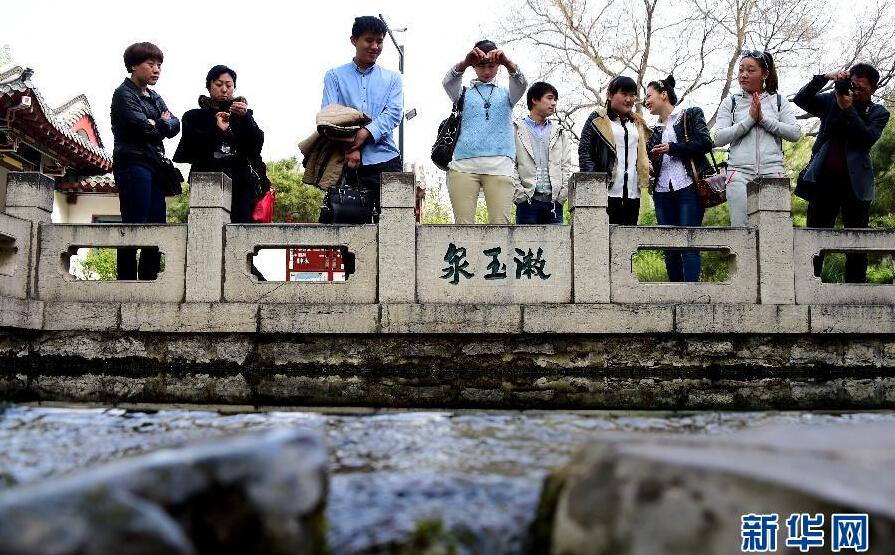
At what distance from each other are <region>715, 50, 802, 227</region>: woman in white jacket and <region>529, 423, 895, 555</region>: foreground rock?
555cm

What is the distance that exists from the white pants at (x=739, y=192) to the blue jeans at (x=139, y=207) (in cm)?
527

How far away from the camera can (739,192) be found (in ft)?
24.3

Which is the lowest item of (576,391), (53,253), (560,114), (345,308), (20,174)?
(576,391)

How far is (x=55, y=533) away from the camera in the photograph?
166 centimetres

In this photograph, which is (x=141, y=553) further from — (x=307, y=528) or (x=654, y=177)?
(x=654, y=177)

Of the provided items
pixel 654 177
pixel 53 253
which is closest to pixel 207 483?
pixel 53 253

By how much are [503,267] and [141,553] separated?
5.43m

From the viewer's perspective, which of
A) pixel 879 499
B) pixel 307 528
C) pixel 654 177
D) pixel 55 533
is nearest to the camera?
pixel 55 533

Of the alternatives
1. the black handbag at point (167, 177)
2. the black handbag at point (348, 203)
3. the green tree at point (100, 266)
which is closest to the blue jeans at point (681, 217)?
the black handbag at point (348, 203)

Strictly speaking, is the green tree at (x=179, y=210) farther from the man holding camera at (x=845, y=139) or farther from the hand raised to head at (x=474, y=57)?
the man holding camera at (x=845, y=139)

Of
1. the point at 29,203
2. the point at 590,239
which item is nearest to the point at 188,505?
the point at 590,239

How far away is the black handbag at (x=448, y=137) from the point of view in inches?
280

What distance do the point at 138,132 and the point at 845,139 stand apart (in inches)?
242

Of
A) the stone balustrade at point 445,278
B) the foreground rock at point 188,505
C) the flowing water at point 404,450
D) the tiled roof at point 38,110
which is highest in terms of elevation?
the tiled roof at point 38,110
